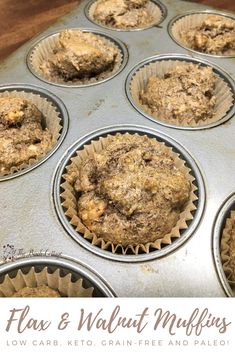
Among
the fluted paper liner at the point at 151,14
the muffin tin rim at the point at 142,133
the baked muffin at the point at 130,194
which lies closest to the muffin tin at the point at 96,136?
the muffin tin rim at the point at 142,133

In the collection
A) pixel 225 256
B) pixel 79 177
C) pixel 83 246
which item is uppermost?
pixel 79 177

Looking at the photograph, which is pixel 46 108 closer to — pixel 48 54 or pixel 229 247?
pixel 48 54

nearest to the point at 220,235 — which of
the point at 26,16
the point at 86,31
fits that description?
the point at 86,31

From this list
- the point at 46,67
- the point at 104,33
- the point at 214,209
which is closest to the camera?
the point at 214,209

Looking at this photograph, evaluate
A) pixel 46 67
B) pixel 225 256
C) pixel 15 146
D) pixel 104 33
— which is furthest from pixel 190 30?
pixel 225 256

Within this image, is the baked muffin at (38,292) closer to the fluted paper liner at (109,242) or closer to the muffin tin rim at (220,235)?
the fluted paper liner at (109,242)

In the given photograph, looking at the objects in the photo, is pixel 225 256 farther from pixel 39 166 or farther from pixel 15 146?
pixel 15 146
